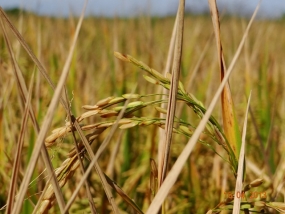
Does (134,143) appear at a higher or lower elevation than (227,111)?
lower

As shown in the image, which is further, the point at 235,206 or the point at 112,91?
the point at 112,91

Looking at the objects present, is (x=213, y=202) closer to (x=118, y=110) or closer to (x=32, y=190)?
(x=32, y=190)

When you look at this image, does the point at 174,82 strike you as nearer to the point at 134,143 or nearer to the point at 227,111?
the point at 227,111

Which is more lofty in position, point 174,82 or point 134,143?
point 174,82

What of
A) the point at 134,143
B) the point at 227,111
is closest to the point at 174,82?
the point at 227,111

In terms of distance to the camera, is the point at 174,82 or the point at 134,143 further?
the point at 134,143

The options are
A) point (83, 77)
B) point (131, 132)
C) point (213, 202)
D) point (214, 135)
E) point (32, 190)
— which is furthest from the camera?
point (83, 77)

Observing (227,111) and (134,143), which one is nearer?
(227,111)

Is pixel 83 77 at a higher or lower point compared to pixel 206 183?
higher

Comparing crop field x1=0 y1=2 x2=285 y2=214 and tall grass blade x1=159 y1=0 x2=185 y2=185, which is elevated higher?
tall grass blade x1=159 y1=0 x2=185 y2=185

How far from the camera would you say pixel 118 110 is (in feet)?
1.21

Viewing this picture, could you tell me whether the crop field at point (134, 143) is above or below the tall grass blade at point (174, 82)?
below

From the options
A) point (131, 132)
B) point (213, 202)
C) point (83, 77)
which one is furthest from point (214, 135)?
point (83, 77)

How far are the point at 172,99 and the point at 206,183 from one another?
2.46 feet
